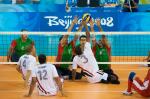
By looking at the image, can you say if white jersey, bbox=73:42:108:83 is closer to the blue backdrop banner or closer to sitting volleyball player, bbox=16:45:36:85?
sitting volleyball player, bbox=16:45:36:85

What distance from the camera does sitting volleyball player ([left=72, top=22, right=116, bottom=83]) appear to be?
12.1 meters

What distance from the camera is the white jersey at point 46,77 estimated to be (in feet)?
33.7

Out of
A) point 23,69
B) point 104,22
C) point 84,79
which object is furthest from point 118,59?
point 23,69

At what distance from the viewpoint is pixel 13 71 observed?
1445 centimetres

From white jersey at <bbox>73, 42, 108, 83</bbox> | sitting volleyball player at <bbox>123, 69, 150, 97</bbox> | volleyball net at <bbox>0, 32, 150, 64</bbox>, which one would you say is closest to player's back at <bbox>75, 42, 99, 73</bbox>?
white jersey at <bbox>73, 42, 108, 83</bbox>

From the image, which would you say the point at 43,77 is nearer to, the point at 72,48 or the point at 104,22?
the point at 72,48

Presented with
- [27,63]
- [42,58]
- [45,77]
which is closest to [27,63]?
[27,63]

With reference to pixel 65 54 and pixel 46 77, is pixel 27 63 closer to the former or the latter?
pixel 46 77

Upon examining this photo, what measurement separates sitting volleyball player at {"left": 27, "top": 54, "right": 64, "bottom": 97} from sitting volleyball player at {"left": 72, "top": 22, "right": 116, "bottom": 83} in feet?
5.73

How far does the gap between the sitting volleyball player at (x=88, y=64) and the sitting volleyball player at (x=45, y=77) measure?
5.73ft

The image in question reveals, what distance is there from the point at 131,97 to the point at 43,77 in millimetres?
2181

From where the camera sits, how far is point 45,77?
10.3 meters

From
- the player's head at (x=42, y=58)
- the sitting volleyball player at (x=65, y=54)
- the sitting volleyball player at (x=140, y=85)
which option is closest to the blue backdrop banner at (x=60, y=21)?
the sitting volleyball player at (x=65, y=54)

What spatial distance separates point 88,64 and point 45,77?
207cm
